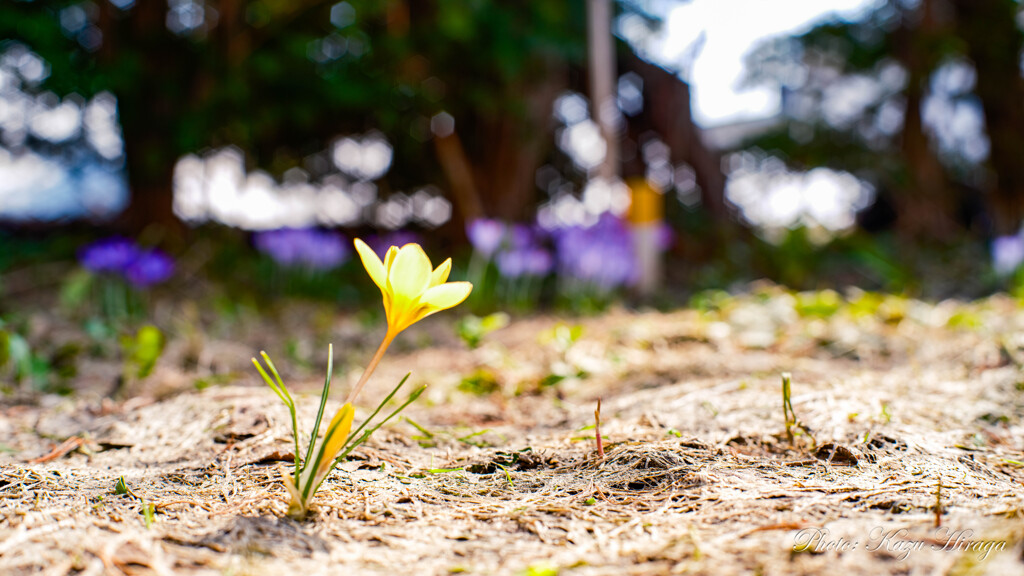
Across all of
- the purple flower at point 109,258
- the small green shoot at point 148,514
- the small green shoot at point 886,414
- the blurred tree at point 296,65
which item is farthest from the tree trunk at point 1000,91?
the small green shoot at point 148,514

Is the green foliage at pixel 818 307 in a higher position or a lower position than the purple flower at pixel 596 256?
lower

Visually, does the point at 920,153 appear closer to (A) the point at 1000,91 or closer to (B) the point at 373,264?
(A) the point at 1000,91

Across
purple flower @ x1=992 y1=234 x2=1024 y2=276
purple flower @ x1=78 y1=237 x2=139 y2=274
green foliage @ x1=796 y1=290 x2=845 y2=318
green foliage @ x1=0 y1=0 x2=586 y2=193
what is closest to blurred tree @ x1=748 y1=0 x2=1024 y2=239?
purple flower @ x1=992 y1=234 x2=1024 y2=276

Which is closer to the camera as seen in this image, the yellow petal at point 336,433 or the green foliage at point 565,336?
the yellow petal at point 336,433

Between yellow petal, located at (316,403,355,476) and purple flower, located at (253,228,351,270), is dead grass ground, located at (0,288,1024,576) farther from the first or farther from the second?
purple flower, located at (253,228,351,270)

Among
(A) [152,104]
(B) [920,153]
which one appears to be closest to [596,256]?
(A) [152,104]

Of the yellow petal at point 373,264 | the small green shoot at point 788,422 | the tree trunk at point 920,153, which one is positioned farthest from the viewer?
the tree trunk at point 920,153

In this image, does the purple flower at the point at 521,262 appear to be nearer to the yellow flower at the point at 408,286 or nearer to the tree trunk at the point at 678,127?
the tree trunk at the point at 678,127
